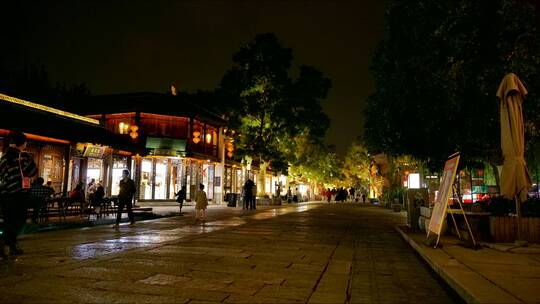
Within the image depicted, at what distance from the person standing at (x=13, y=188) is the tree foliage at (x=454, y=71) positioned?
10.4m

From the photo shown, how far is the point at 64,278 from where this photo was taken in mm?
5188

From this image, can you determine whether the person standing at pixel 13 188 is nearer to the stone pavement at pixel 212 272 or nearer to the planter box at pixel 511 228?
the stone pavement at pixel 212 272

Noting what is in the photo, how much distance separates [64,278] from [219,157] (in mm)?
30520

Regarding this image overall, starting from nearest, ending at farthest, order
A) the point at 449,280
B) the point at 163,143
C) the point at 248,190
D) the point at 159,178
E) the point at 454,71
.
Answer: the point at 449,280 → the point at 454,71 → the point at 248,190 → the point at 163,143 → the point at 159,178

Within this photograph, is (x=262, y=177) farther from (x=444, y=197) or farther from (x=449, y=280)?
(x=449, y=280)

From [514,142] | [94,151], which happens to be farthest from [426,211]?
[94,151]

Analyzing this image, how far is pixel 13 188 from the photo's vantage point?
663cm

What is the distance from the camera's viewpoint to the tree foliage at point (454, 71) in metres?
10.0

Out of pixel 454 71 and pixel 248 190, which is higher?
pixel 454 71

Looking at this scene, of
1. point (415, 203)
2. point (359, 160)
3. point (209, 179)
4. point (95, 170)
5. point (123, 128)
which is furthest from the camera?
point (359, 160)

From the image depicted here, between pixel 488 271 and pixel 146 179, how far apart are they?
26.7 meters

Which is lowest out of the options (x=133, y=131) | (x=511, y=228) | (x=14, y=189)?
(x=511, y=228)

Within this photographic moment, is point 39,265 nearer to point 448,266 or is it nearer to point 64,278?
point 64,278

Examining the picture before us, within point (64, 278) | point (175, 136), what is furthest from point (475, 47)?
point (175, 136)
